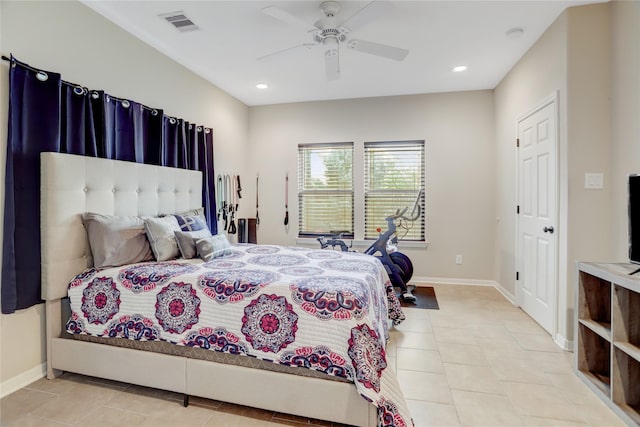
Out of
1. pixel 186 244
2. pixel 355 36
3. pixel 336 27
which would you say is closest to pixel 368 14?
pixel 336 27

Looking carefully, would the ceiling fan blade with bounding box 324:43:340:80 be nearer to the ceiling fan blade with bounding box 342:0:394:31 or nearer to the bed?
the ceiling fan blade with bounding box 342:0:394:31

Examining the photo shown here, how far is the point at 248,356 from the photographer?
1.80m

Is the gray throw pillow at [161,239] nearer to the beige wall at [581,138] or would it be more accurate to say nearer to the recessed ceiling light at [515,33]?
the beige wall at [581,138]

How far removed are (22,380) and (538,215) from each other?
437 centimetres

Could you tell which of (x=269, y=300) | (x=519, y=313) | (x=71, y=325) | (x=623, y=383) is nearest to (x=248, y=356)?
(x=269, y=300)

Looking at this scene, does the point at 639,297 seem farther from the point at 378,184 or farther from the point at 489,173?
the point at 378,184

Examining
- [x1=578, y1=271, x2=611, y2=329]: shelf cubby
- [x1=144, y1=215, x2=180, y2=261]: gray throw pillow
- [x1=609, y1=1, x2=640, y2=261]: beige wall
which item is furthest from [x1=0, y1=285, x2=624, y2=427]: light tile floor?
[x1=609, y1=1, x2=640, y2=261]: beige wall

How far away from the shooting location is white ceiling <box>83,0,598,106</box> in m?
2.56

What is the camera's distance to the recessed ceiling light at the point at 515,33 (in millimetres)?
2888

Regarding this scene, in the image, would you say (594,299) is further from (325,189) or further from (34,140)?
(34,140)

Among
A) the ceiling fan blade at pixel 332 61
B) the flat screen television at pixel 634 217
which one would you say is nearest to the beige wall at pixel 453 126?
the flat screen television at pixel 634 217

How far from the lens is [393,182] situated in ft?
15.8

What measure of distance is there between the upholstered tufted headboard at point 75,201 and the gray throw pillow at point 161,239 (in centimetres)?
32

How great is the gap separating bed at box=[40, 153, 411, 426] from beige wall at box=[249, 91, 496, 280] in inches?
99.2
